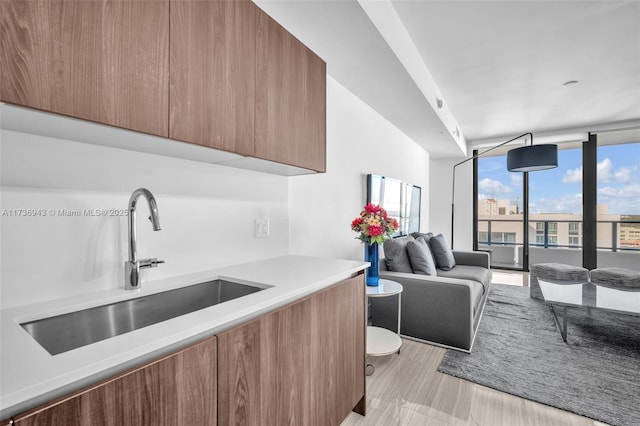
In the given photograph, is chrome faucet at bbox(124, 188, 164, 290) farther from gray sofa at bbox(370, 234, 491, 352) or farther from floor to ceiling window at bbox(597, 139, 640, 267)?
floor to ceiling window at bbox(597, 139, 640, 267)

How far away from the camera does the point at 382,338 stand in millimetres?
2336

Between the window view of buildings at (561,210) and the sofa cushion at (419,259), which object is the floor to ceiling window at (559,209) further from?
the sofa cushion at (419,259)

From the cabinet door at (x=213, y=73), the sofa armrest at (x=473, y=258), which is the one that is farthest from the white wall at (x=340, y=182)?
the sofa armrest at (x=473, y=258)

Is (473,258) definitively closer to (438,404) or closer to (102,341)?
(438,404)

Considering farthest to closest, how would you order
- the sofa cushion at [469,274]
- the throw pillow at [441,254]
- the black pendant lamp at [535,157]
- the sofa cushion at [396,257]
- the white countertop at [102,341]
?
the throw pillow at [441,254] < the black pendant lamp at [535,157] < the sofa cushion at [469,274] < the sofa cushion at [396,257] < the white countertop at [102,341]

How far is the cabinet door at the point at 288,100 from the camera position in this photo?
142 cm

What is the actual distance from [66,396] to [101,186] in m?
0.80

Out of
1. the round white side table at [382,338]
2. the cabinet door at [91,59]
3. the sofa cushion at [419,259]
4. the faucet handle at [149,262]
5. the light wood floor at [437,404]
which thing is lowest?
the light wood floor at [437,404]

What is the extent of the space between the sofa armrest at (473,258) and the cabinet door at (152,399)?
13.8 feet

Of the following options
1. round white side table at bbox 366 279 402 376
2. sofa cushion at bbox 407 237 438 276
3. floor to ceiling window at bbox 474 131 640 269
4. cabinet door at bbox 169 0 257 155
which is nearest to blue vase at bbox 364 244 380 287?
round white side table at bbox 366 279 402 376

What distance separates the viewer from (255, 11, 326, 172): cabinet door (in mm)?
1425

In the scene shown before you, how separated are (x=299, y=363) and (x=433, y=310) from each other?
175cm

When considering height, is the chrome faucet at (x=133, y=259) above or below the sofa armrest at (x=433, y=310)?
above

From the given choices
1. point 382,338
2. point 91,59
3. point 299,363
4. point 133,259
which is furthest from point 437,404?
point 91,59
